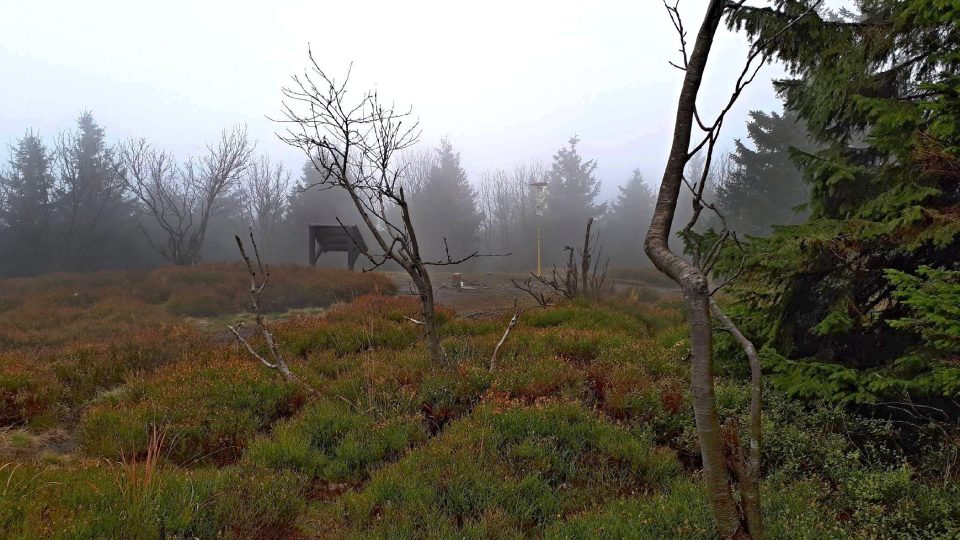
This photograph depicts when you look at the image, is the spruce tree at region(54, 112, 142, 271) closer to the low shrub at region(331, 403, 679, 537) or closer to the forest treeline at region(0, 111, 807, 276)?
the forest treeline at region(0, 111, 807, 276)

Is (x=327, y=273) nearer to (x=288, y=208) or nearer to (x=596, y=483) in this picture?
(x=596, y=483)

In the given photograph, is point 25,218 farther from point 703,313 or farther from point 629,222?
point 629,222

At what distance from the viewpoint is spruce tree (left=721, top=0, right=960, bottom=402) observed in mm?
4031

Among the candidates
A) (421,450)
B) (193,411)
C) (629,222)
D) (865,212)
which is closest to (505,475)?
(421,450)

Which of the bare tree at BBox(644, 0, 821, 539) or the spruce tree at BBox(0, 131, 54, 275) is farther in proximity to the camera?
the spruce tree at BBox(0, 131, 54, 275)

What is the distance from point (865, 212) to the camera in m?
4.54

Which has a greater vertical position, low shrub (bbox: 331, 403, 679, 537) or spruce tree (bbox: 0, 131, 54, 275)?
spruce tree (bbox: 0, 131, 54, 275)

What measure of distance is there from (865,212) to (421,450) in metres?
5.03

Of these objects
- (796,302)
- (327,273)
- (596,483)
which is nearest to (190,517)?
(596,483)

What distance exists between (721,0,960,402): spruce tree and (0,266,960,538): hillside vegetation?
742mm

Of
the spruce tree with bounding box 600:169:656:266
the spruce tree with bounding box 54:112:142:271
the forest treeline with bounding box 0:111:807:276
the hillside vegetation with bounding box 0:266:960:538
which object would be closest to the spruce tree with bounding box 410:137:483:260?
the forest treeline with bounding box 0:111:807:276

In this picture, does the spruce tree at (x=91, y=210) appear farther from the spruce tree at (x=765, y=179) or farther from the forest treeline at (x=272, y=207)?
the spruce tree at (x=765, y=179)

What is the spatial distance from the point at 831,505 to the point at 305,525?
13.8 ft

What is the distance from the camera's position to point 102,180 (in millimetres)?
37094
